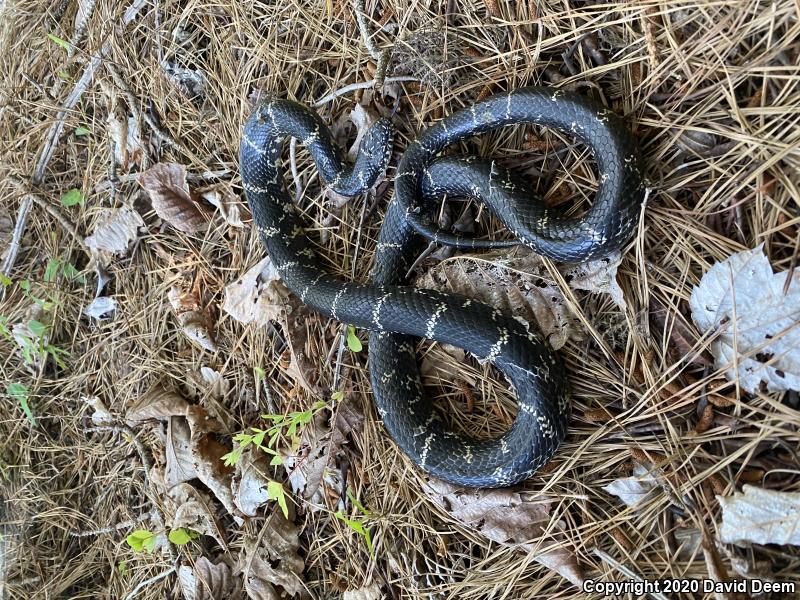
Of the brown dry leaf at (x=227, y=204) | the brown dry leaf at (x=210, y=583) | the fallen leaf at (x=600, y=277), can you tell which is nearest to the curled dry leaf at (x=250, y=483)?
the brown dry leaf at (x=210, y=583)

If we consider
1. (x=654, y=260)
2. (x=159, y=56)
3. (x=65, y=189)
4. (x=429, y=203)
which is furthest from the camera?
(x=65, y=189)

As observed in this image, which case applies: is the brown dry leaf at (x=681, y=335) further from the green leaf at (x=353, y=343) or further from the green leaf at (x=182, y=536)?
the green leaf at (x=182, y=536)

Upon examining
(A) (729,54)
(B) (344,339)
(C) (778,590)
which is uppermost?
(A) (729,54)

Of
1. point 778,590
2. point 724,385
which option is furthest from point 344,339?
point 778,590

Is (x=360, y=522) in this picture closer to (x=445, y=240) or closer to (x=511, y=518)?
(x=511, y=518)

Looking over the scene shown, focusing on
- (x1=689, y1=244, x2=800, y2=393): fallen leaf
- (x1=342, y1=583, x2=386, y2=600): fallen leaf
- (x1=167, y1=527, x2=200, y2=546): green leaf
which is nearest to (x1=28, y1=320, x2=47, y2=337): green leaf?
(x1=167, y1=527, x2=200, y2=546): green leaf

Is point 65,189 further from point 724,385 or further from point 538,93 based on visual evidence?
point 724,385
